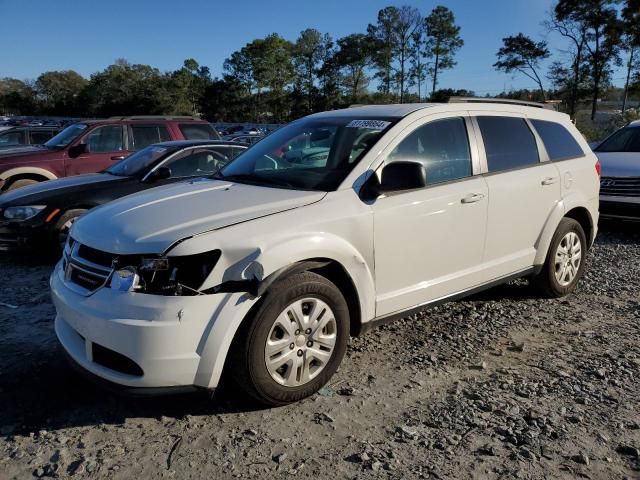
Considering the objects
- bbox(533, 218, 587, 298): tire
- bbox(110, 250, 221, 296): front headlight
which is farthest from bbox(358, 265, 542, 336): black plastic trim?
bbox(110, 250, 221, 296): front headlight

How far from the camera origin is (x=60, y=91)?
90750mm

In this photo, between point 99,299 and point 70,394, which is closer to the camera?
point 99,299

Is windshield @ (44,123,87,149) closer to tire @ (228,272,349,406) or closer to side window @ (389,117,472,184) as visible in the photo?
side window @ (389,117,472,184)

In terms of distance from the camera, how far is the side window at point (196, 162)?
7.05 metres

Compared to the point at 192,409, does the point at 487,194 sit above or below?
above

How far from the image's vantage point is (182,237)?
9.07 ft

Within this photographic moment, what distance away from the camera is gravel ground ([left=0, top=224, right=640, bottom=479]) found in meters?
2.59

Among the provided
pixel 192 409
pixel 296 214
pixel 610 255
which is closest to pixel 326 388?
pixel 192 409

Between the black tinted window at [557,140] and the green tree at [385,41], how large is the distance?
70551 mm

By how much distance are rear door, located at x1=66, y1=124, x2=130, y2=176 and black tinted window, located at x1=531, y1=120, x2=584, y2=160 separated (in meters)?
6.89

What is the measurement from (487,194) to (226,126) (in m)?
48.7

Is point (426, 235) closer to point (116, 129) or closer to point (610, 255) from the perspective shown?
point (610, 255)

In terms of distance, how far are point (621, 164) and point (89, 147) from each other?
27.8 ft

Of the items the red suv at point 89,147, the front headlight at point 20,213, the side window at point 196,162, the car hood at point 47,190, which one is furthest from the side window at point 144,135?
the front headlight at point 20,213
